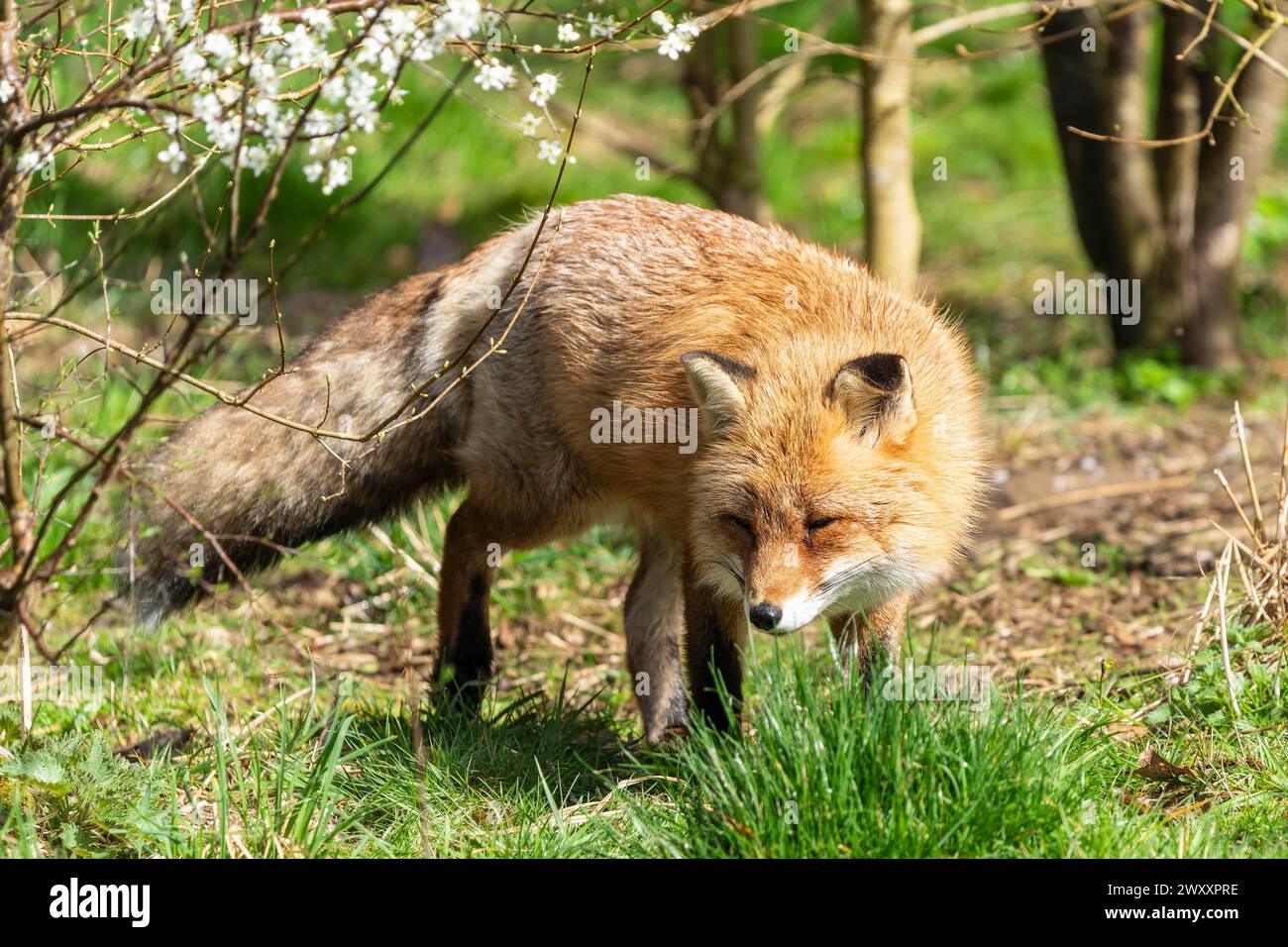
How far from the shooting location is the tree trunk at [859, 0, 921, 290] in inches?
247

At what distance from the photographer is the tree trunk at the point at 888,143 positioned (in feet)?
20.6

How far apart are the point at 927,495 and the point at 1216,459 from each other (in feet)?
10.4

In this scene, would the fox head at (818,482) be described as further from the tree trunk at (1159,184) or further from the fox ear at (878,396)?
the tree trunk at (1159,184)

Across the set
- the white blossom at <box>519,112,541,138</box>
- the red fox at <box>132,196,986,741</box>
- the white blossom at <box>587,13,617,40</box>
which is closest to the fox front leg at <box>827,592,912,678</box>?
the red fox at <box>132,196,986,741</box>

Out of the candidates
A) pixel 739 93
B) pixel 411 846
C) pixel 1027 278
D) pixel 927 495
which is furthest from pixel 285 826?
pixel 1027 278

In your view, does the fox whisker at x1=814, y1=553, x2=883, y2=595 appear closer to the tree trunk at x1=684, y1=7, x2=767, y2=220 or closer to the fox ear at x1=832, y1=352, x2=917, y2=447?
the fox ear at x1=832, y1=352, x2=917, y2=447

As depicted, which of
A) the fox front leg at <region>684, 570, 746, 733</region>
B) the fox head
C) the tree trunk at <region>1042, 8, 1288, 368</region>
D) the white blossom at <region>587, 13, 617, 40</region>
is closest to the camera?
the white blossom at <region>587, 13, 617, 40</region>

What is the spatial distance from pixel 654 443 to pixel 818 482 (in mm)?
690

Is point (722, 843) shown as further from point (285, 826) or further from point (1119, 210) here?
point (1119, 210)

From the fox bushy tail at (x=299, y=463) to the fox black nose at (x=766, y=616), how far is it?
1586mm

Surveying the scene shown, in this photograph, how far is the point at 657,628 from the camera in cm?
484

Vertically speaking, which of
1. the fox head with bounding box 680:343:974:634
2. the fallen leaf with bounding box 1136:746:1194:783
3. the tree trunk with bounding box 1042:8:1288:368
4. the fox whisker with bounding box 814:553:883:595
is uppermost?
the tree trunk with bounding box 1042:8:1288:368

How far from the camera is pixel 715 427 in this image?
3945 millimetres

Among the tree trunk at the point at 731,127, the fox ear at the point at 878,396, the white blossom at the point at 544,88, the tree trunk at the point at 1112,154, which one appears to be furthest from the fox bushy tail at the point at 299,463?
the tree trunk at the point at 1112,154
